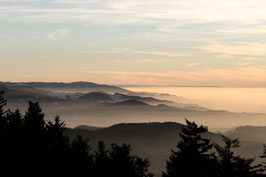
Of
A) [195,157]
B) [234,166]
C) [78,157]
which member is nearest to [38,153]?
[78,157]

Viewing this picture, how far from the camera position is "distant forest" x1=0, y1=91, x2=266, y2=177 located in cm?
2586

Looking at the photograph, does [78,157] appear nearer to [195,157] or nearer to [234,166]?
[195,157]

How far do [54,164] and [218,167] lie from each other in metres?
15.6

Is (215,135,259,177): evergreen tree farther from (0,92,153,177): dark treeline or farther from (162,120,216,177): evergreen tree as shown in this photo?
(0,92,153,177): dark treeline

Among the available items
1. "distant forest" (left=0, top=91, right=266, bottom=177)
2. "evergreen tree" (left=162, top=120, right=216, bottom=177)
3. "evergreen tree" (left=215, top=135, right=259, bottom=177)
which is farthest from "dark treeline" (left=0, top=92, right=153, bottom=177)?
"evergreen tree" (left=215, top=135, right=259, bottom=177)

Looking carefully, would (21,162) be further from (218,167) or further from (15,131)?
(218,167)

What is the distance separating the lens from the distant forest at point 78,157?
84.8ft

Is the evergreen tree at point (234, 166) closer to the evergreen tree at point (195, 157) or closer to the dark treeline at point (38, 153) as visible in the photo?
the evergreen tree at point (195, 157)

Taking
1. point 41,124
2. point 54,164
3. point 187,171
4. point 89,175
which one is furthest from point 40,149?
point 187,171

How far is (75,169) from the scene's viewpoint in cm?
3703

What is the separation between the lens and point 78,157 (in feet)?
130

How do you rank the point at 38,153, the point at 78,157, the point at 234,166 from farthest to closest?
1. the point at 78,157
2. the point at 38,153
3. the point at 234,166

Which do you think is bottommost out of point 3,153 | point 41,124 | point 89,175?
point 89,175

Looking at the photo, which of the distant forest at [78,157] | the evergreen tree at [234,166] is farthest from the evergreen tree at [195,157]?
the evergreen tree at [234,166]
